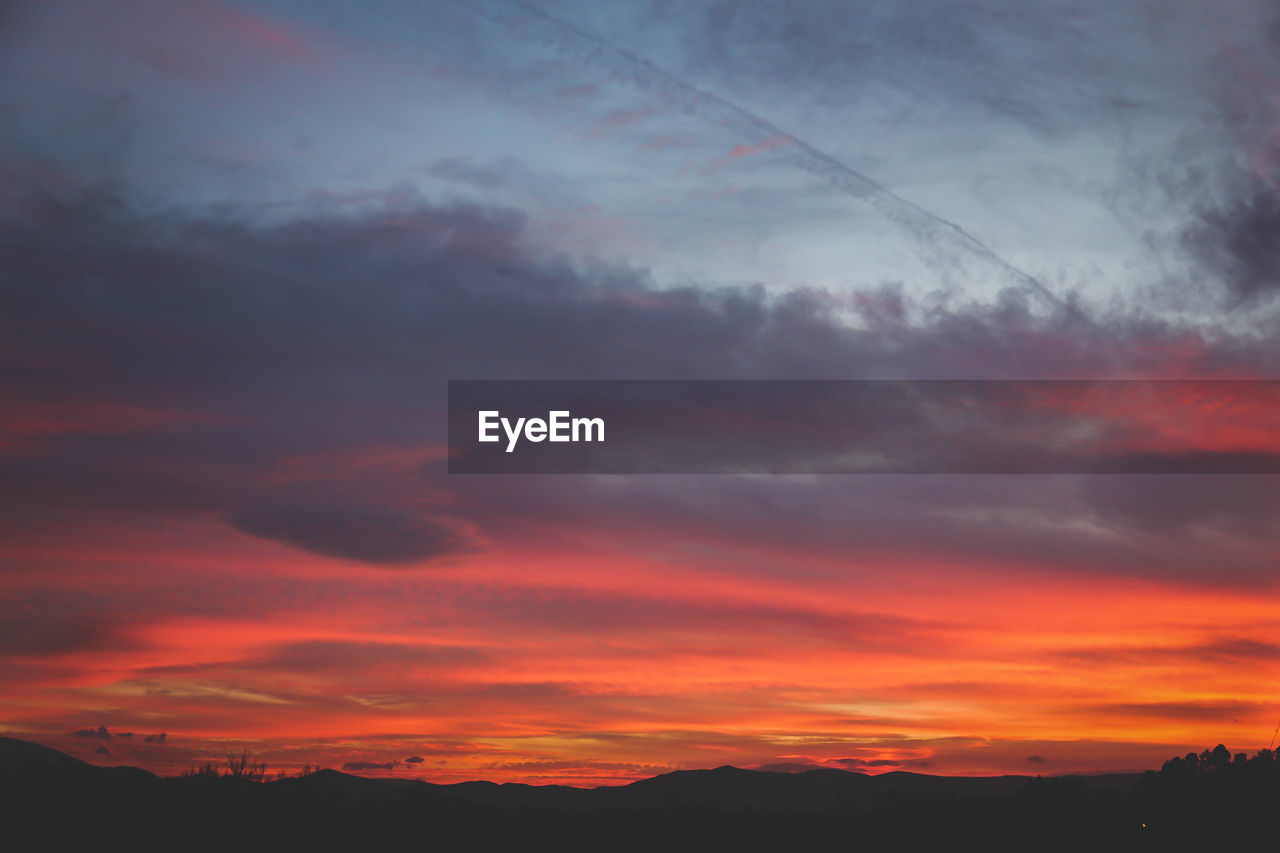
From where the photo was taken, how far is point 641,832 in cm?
3139

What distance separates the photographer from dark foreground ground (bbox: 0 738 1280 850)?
23922 mm

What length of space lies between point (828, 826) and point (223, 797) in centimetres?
1842

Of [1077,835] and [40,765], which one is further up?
[40,765]

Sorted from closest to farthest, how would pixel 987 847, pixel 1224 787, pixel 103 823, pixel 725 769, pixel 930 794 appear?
pixel 103 823 → pixel 987 847 → pixel 930 794 → pixel 1224 787 → pixel 725 769

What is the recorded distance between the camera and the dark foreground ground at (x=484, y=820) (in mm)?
23922

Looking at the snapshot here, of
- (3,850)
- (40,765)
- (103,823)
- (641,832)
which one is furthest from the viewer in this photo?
(641,832)

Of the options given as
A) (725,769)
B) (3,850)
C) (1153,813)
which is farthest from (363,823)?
(725,769)

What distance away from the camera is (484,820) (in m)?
29.6

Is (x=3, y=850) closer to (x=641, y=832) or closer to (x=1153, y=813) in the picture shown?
(x=641, y=832)

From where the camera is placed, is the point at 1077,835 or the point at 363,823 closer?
the point at 363,823

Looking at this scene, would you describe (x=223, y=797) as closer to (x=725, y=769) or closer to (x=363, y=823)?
(x=363, y=823)

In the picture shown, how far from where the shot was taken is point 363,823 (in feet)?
88.0

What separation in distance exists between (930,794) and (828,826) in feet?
37.1

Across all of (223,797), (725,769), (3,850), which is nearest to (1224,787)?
(223,797)
